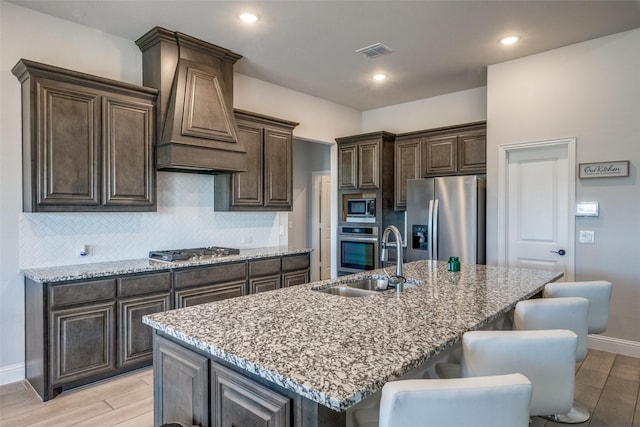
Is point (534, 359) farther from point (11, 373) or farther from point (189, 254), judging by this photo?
point (11, 373)

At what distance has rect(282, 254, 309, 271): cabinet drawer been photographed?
4219 mm

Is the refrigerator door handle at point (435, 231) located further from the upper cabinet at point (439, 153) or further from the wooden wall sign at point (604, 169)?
the wooden wall sign at point (604, 169)

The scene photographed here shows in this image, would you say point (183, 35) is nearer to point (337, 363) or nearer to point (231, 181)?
point (231, 181)

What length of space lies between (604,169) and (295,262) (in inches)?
125

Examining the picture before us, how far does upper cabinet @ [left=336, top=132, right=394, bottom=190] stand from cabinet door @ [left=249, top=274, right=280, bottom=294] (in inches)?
80.7

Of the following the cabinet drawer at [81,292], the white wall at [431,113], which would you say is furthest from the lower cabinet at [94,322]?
the white wall at [431,113]

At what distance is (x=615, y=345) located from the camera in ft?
11.6

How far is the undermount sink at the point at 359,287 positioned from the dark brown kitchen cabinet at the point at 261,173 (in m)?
1.99

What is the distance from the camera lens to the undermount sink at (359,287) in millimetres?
2428

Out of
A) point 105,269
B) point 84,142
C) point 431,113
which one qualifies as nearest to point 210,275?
point 105,269

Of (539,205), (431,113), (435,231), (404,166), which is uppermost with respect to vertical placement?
(431,113)

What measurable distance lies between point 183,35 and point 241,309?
2.77 metres

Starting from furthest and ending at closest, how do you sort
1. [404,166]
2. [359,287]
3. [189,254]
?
→ 1. [404,166]
2. [189,254]
3. [359,287]

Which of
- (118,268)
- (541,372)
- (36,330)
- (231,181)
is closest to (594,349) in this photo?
(541,372)
